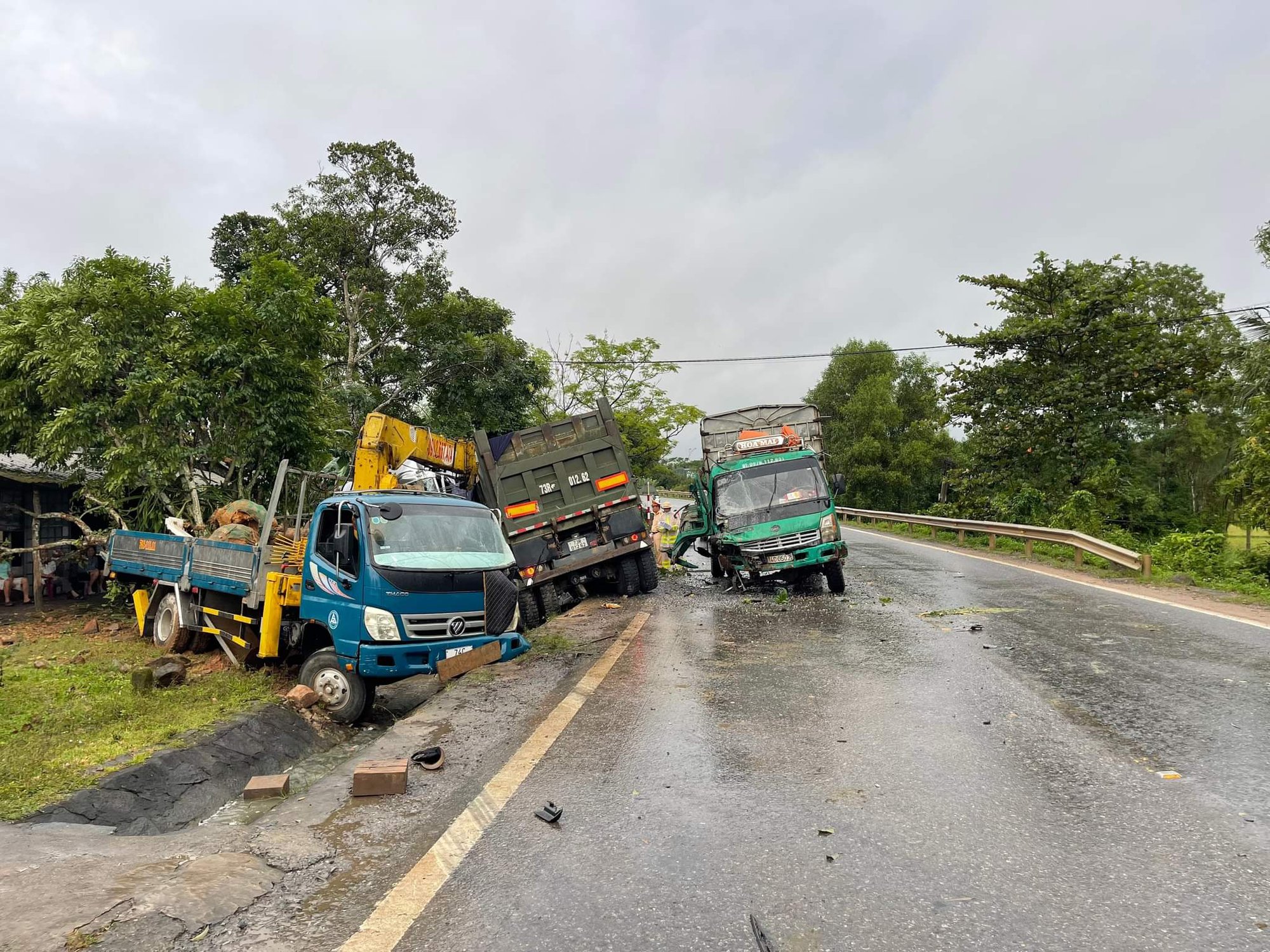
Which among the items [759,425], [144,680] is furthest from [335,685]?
[759,425]

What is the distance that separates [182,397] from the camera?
43.0 ft

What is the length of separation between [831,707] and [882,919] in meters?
2.99

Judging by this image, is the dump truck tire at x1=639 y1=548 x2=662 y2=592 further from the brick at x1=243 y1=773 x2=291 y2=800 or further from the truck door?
the brick at x1=243 y1=773 x2=291 y2=800

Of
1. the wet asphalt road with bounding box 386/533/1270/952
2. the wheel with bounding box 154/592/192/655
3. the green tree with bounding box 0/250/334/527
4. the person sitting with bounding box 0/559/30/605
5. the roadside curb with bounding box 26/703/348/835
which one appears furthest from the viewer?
the person sitting with bounding box 0/559/30/605

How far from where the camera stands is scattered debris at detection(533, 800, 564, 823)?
380 cm

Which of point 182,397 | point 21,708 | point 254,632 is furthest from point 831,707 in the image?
point 182,397

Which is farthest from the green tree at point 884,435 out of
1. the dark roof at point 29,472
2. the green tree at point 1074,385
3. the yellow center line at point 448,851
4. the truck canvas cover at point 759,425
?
the yellow center line at point 448,851

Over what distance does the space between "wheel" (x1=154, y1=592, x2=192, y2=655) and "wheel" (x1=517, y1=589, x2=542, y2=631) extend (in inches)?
182

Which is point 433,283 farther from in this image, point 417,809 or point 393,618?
point 417,809

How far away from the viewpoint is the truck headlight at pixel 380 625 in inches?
275

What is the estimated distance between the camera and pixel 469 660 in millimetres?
7215

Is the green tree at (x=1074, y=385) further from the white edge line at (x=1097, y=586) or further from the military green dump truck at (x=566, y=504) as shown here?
the military green dump truck at (x=566, y=504)

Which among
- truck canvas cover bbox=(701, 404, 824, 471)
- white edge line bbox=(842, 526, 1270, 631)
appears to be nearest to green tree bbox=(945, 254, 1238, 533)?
white edge line bbox=(842, 526, 1270, 631)

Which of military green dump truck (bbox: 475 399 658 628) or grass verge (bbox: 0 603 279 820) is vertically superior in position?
military green dump truck (bbox: 475 399 658 628)
